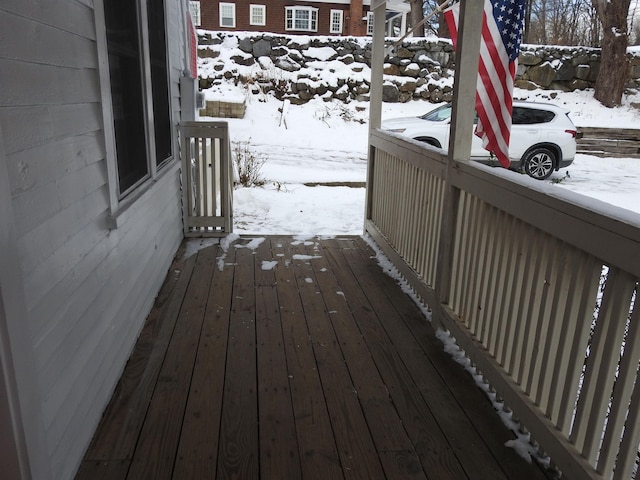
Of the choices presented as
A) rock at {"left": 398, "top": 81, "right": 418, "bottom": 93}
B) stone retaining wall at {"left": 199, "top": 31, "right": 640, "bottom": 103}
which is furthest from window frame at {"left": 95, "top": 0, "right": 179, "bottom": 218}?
rock at {"left": 398, "top": 81, "right": 418, "bottom": 93}

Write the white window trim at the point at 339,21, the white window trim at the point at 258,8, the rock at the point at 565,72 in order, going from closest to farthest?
the rock at the point at 565,72 → the white window trim at the point at 258,8 → the white window trim at the point at 339,21

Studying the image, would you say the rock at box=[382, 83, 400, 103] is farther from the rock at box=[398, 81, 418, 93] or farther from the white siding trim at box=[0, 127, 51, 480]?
the white siding trim at box=[0, 127, 51, 480]

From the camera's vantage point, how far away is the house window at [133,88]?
2592 millimetres

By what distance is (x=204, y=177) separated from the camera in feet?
16.4

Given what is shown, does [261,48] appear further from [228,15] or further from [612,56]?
[612,56]

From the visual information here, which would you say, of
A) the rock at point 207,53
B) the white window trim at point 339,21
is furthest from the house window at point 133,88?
the white window trim at point 339,21

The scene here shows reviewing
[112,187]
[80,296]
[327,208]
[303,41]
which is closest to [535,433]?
[80,296]

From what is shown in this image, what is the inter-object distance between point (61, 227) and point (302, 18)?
2308cm

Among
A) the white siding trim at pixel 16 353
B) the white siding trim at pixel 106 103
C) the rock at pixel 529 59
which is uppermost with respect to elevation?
the rock at pixel 529 59

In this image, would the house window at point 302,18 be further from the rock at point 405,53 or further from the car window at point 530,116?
the car window at point 530,116

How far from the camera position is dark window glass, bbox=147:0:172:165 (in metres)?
3.65

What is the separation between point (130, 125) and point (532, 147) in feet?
25.6

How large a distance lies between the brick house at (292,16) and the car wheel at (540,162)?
48.0 ft

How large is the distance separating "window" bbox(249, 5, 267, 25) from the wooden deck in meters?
21.1
